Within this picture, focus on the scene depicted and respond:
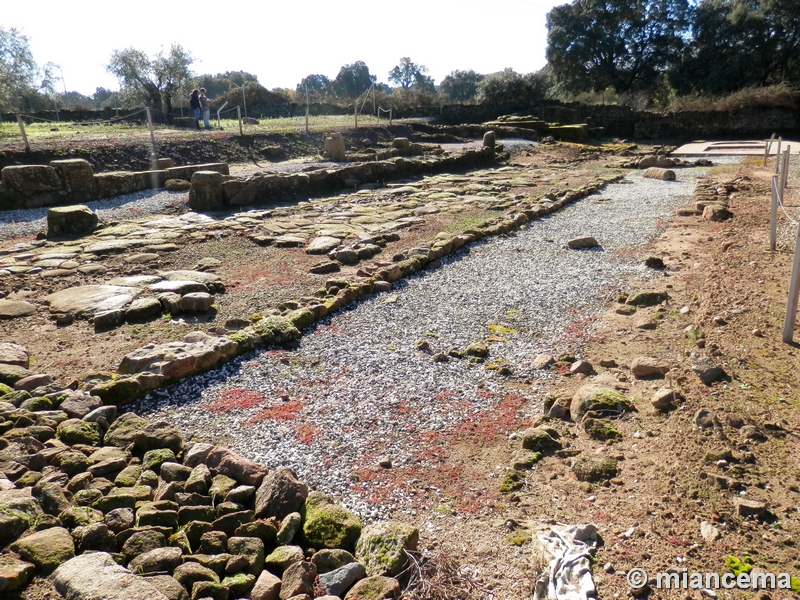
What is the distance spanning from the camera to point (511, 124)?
31000 mm

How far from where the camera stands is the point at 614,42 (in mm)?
38719

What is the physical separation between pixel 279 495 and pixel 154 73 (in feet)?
129

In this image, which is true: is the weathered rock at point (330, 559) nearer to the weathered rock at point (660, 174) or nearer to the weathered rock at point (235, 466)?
the weathered rock at point (235, 466)

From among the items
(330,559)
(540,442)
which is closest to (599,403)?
(540,442)

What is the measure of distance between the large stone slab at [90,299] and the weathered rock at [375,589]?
528cm

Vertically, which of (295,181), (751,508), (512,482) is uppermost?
(295,181)

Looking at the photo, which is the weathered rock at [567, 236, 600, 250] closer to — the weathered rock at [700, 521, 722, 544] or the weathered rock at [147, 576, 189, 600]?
the weathered rock at [700, 521, 722, 544]

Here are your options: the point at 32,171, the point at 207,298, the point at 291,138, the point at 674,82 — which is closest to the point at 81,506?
the point at 207,298

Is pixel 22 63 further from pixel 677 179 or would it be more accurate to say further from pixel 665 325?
pixel 665 325

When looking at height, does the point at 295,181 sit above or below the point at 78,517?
above

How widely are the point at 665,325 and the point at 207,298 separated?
5395 millimetres

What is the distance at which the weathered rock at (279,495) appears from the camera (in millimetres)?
3496

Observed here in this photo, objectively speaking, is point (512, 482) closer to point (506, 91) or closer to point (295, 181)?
point (295, 181)

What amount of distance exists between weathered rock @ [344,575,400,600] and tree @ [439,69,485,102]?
72349mm
